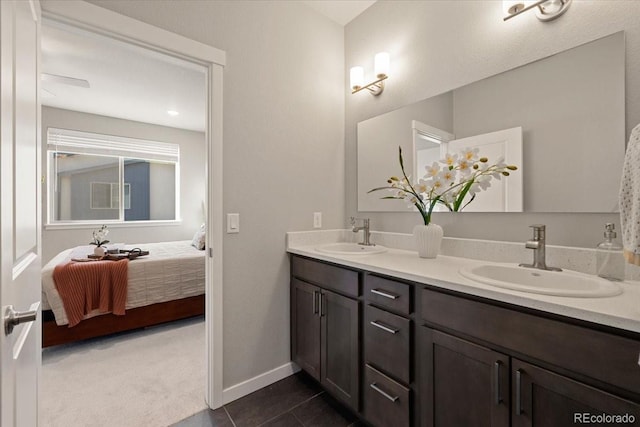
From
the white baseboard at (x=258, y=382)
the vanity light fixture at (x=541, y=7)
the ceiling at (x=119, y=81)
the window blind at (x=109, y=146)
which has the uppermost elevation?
the ceiling at (x=119, y=81)

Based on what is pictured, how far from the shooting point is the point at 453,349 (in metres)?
1.08

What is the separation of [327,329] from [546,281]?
1.12 meters

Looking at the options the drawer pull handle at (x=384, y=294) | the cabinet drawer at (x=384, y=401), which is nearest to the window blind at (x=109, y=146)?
the drawer pull handle at (x=384, y=294)

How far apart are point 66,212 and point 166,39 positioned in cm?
429

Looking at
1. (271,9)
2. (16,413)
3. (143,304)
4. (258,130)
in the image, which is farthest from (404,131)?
(143,304)

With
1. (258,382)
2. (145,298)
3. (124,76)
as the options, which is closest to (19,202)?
(258,382)

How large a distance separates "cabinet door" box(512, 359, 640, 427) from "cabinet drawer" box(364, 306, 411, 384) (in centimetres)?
42

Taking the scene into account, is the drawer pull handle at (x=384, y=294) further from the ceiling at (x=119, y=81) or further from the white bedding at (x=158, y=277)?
the white bedding at (x=158, y=277)

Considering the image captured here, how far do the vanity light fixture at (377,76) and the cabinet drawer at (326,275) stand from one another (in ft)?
4.40

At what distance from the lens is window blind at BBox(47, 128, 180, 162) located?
13.9ft

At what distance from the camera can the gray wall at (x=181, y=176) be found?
13.7 feet

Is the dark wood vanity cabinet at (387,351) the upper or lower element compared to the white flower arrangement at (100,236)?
lower

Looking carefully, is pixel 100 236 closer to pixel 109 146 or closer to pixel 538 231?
pixel 109 146

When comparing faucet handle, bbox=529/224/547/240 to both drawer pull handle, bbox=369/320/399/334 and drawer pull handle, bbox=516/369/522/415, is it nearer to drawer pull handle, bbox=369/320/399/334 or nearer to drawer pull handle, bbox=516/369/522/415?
drawer pull handle, bbox=516/369/522/415
